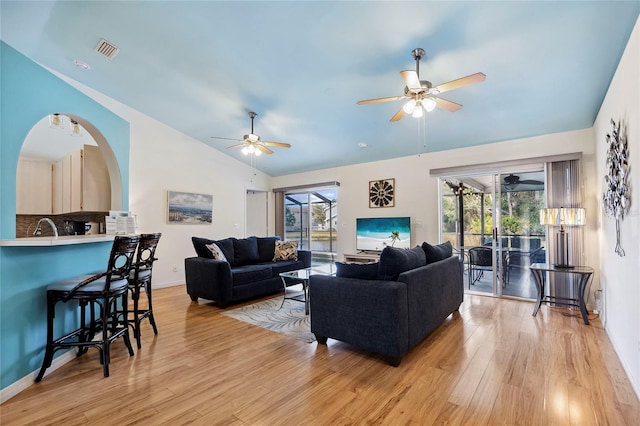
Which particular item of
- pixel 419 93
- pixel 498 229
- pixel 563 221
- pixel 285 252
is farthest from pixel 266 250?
pixel 563 221

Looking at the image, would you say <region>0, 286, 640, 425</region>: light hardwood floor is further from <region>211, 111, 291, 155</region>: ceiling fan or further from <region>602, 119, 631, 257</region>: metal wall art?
<region>211, 111, 291, 155</region>: ceiling fan

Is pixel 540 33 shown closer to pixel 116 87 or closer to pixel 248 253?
pixel 248 253

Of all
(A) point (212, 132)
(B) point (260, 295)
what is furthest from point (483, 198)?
(A) point (212, 132)

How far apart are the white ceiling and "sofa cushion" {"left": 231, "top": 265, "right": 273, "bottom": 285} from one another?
246 cm

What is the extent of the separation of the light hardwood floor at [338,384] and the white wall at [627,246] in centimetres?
19

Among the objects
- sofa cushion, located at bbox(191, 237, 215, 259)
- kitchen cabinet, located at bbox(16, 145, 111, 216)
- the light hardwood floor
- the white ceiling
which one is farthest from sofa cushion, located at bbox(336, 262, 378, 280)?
kitchen cabinet, located at bbox(16, 145, 111, 216)

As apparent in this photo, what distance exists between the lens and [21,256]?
7.29 feet

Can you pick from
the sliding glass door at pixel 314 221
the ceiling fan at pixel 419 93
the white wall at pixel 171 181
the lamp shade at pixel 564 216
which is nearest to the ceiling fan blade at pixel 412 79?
the ceiling fan at pixel 419 93

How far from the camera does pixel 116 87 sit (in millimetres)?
4516

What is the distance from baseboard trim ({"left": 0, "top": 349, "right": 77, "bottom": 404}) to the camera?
80.7 inches

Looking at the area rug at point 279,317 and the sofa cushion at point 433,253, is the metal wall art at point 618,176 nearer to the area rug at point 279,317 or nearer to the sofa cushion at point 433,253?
the sofa cushion at point 433,253

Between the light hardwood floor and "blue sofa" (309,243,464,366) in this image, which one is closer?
the light hardwood floor

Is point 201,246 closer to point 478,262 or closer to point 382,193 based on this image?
point 382,193

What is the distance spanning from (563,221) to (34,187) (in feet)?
24.9
